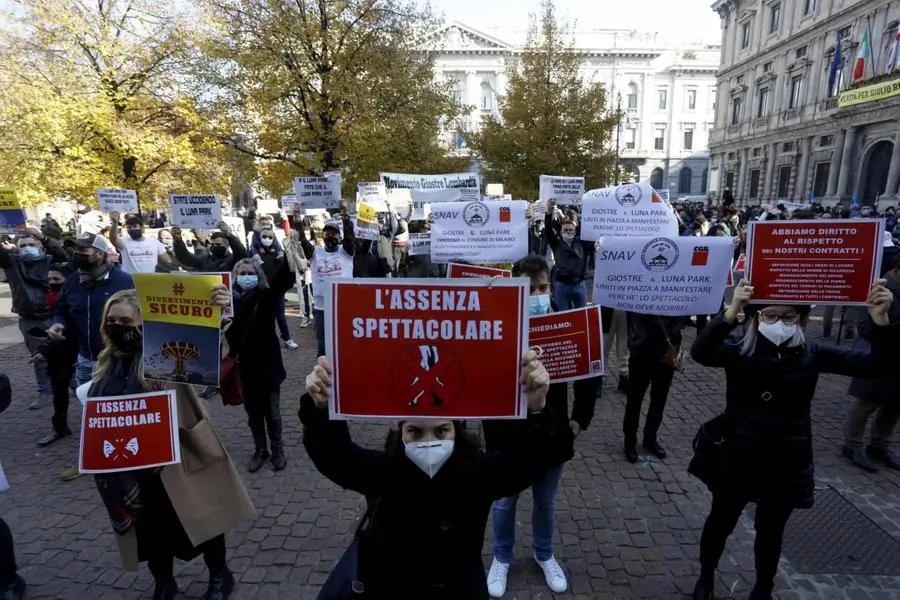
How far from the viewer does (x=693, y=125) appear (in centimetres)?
6366

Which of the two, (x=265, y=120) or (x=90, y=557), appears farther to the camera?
(x=265, y=120)

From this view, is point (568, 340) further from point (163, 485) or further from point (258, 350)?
point (258, 350)

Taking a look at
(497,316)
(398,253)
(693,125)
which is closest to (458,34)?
(693,125)

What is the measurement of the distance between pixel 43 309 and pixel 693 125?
71.7 m

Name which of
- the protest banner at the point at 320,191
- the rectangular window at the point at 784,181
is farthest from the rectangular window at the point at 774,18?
the protest banner at the point at 320,191

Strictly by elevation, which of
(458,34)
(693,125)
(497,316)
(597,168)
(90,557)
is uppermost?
(458,34)

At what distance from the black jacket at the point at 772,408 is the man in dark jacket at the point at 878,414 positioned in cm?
262

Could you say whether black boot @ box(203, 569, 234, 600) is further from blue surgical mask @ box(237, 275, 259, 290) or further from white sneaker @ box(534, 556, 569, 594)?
blue surgical mask @ box(237, 275, 259, 290)

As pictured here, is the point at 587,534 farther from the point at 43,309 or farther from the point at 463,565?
the point at 43,309

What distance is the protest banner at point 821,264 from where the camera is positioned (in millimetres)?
2725

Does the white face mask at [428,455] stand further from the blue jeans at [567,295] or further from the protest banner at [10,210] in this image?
the protest banner at [10,210]

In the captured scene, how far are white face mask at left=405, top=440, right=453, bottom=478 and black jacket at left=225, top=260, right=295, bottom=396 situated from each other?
2670 millimetres

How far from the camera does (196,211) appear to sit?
9844 millimetres

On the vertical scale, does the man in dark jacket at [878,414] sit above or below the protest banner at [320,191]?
below
